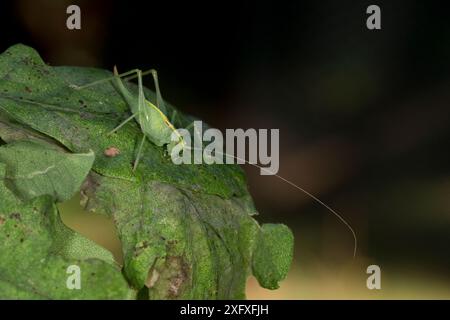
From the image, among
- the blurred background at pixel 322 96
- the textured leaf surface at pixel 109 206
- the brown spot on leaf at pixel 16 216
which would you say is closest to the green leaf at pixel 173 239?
the textured leaf surface at pixel 109 206

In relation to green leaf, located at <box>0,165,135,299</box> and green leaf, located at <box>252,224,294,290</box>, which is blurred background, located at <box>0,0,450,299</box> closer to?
green leaf, located at <box>252,224,294,290</box>

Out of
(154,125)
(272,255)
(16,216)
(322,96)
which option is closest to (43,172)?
(16,216)

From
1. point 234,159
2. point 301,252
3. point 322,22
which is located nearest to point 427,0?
point 322,22

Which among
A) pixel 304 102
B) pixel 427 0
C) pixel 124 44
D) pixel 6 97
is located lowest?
pixel 6 97

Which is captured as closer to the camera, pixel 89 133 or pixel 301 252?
pixel 89 133

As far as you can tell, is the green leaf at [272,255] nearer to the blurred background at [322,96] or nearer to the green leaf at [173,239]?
the green leaf at [173,239]

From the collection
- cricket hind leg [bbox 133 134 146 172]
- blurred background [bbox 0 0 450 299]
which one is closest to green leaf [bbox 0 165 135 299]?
cricket hind leg [bbox 133 134 146 172]

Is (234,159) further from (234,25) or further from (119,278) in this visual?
(234,25)
